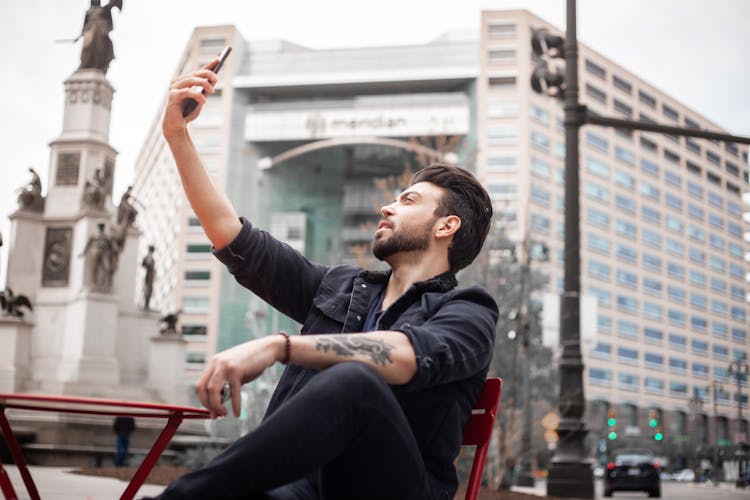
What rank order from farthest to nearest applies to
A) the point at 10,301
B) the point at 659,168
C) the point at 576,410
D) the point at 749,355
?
1. the point at 749,355
2. the point at 659,168
3. the point at 10,301
4. the point at 576,410

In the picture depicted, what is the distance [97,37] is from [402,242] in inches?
789

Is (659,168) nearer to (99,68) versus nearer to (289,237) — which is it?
(289,237)

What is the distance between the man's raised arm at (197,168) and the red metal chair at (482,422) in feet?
3.20

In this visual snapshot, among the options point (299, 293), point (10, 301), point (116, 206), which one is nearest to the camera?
point (299, 293)

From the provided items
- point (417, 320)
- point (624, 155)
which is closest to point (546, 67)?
point (417, 320)

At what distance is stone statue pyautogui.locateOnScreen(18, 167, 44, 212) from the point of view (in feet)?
66.9

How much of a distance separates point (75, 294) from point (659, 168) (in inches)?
3747

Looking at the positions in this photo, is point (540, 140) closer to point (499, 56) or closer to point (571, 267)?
point (499, 56)

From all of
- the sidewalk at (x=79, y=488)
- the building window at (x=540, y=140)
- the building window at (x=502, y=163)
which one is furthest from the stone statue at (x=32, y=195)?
the building window at (x=540, y=140)

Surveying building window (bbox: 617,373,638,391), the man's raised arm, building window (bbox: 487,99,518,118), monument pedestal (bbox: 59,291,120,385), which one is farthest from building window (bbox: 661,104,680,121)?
the man's raised arm

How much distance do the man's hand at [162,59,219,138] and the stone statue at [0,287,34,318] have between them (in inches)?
704

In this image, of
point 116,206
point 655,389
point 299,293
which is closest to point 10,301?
point 116,206

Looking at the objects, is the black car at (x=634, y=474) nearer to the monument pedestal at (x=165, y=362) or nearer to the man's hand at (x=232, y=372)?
the monument pedestal at (x=165, y=362)

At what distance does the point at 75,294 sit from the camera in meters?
20.1
